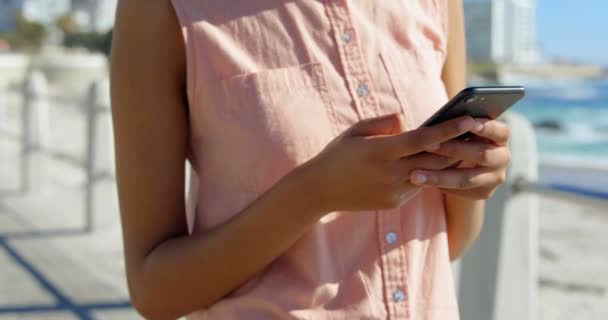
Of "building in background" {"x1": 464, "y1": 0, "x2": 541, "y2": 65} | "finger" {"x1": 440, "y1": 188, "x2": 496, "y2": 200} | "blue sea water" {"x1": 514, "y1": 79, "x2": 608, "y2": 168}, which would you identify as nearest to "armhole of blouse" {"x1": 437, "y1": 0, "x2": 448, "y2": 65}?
"finger" {"x1": 440, "y1": 188, "x2": 496, "y2": 200}

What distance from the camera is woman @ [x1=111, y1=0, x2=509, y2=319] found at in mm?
926

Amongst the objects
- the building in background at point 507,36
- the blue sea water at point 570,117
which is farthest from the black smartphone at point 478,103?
the building in background at point 507,36

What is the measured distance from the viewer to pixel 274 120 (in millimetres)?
930

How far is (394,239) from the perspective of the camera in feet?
3.14

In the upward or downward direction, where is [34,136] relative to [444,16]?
downward

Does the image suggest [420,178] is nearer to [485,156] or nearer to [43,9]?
[485,156]

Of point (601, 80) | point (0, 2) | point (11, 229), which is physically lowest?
point (601, 80)

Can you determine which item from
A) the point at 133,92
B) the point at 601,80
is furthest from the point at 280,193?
the point at 601,80

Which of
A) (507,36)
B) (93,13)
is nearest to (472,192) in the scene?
(507,36)

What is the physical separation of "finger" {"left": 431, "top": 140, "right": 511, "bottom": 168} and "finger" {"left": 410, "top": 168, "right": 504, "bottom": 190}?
14 mm

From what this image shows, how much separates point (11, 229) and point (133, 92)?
15.5 ft

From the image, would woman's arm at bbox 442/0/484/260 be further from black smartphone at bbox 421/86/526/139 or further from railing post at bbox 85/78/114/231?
railing post at bbox 85/78/114/231

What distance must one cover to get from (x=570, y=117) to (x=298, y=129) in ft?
131

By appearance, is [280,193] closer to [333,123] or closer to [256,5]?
[333,123]
